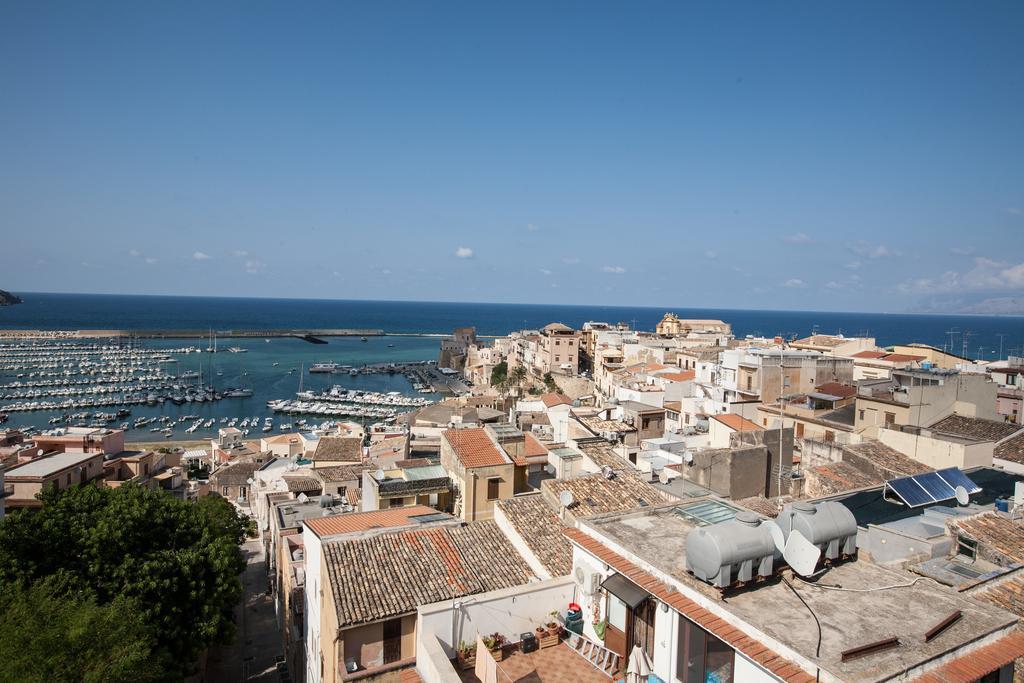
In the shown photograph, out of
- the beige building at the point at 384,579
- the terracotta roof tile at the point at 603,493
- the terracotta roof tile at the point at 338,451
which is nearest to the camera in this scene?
the beige building at the point at 384,579

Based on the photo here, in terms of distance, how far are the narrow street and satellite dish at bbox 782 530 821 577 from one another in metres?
16.9

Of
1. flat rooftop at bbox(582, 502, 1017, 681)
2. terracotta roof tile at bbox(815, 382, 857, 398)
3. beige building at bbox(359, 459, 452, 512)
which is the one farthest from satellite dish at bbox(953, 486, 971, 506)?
terracotta roof tile at bbox(815, 382, 857, 398)

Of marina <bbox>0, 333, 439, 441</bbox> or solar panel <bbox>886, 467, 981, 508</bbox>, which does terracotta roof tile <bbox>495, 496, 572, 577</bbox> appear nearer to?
solar panel <bbox>886, 467, 981, 508</bbox>

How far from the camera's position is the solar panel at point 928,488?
41.3 ft

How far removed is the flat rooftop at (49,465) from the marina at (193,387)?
37.0 metres

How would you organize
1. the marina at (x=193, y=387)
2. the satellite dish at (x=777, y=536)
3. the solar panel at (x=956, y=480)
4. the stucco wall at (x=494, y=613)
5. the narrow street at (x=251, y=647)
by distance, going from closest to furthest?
the satellite dish at (x=777, y=536) < the stucco wall at (x=494, y=613) < the solar panel at (x=956, y=480) < the narrow street at (x=251, y=647) < the marina at (x=193, y=387)

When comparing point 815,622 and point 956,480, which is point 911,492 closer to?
point 956,480

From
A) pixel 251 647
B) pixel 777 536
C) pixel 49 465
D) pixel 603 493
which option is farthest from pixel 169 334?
pixel 777 536

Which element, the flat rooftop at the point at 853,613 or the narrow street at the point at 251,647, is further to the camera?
the narrow street at the point at 251,647

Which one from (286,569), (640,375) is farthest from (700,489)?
(640,375)

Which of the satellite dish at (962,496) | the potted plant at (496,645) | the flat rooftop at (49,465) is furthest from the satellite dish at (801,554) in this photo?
the flat rooftop at (49,465)

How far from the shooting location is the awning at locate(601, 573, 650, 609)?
24.0 ft

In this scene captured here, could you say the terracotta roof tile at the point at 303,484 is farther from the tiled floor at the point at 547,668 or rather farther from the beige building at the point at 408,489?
the tiled floor at the point at 547,668

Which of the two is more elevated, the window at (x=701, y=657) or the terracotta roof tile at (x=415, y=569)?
the window at (x=701, y=657)
